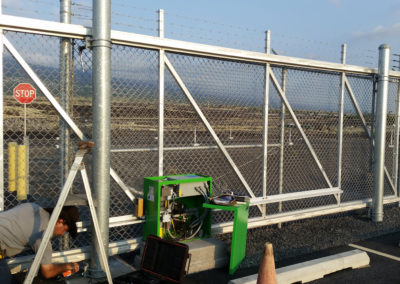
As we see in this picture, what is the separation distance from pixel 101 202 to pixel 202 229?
178 cm

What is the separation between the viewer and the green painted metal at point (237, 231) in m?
4.88

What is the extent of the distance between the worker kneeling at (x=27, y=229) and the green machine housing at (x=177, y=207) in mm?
1219

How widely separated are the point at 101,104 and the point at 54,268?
6.27 ft

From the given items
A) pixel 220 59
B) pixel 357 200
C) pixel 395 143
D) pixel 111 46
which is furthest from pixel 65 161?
pixel 395 143

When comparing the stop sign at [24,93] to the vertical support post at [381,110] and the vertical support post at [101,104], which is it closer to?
the vertical support post at [101,104]

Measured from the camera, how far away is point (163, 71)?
5.09 meters

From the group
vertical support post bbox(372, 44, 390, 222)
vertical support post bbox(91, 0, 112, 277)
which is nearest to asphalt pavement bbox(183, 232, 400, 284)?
vertical support post bbox(91, 0, 112, 277)

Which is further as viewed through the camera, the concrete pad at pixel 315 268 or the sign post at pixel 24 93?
the concrete pad at pixel 315 268

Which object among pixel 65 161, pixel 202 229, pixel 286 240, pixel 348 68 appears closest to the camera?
pixel 65 161

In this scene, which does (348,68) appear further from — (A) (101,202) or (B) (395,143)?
(A) (101,202)

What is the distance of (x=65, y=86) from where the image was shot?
15.4 feet

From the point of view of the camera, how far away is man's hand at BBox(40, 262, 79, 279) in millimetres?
3971

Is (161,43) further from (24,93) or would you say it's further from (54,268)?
(54,268)

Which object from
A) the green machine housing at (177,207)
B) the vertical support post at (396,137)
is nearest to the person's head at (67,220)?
the green machine housing at (177,207)
